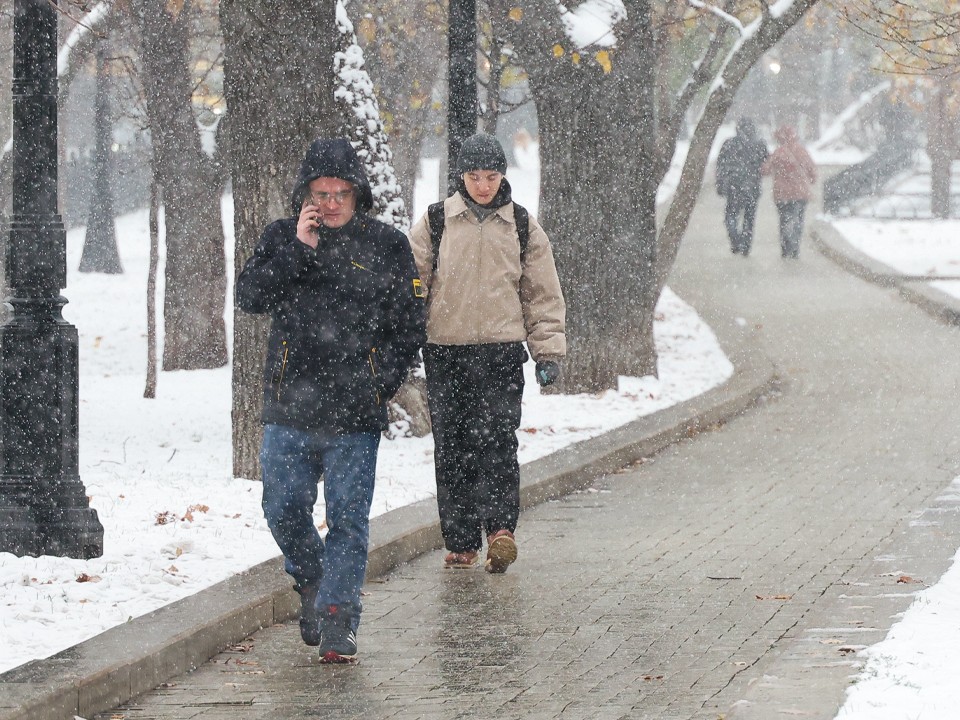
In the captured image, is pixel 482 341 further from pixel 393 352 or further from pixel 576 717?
pixel 576 717

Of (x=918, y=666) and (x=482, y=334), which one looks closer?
(x=918, y=666)

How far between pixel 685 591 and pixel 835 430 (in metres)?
5.98

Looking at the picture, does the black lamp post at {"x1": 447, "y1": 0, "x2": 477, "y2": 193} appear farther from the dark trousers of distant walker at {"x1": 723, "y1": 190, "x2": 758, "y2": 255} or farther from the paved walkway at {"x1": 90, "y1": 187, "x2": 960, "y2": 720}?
the dark trousers of distant walker at {"x1": 723, "y1": 190, "x2": 758, "y2": 255}

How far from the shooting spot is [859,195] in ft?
137

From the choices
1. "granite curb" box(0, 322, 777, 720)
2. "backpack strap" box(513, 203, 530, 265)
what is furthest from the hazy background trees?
"backpack strap" box(513, 203, 530, 265)

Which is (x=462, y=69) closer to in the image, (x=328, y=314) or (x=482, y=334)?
(x=482, y=334)

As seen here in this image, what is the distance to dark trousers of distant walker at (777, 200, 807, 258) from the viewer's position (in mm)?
27422

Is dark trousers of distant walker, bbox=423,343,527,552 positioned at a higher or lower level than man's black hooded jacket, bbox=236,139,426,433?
lower

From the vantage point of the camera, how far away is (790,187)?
90.5 ft

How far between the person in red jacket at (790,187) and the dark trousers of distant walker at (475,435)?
64.8ft

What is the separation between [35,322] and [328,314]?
2.07 m

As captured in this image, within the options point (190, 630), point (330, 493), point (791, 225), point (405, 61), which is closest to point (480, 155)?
point (330, 493)

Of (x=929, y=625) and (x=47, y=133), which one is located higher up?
(x=47, y=133)

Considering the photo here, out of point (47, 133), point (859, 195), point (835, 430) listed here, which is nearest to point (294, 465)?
point (47, 133)
